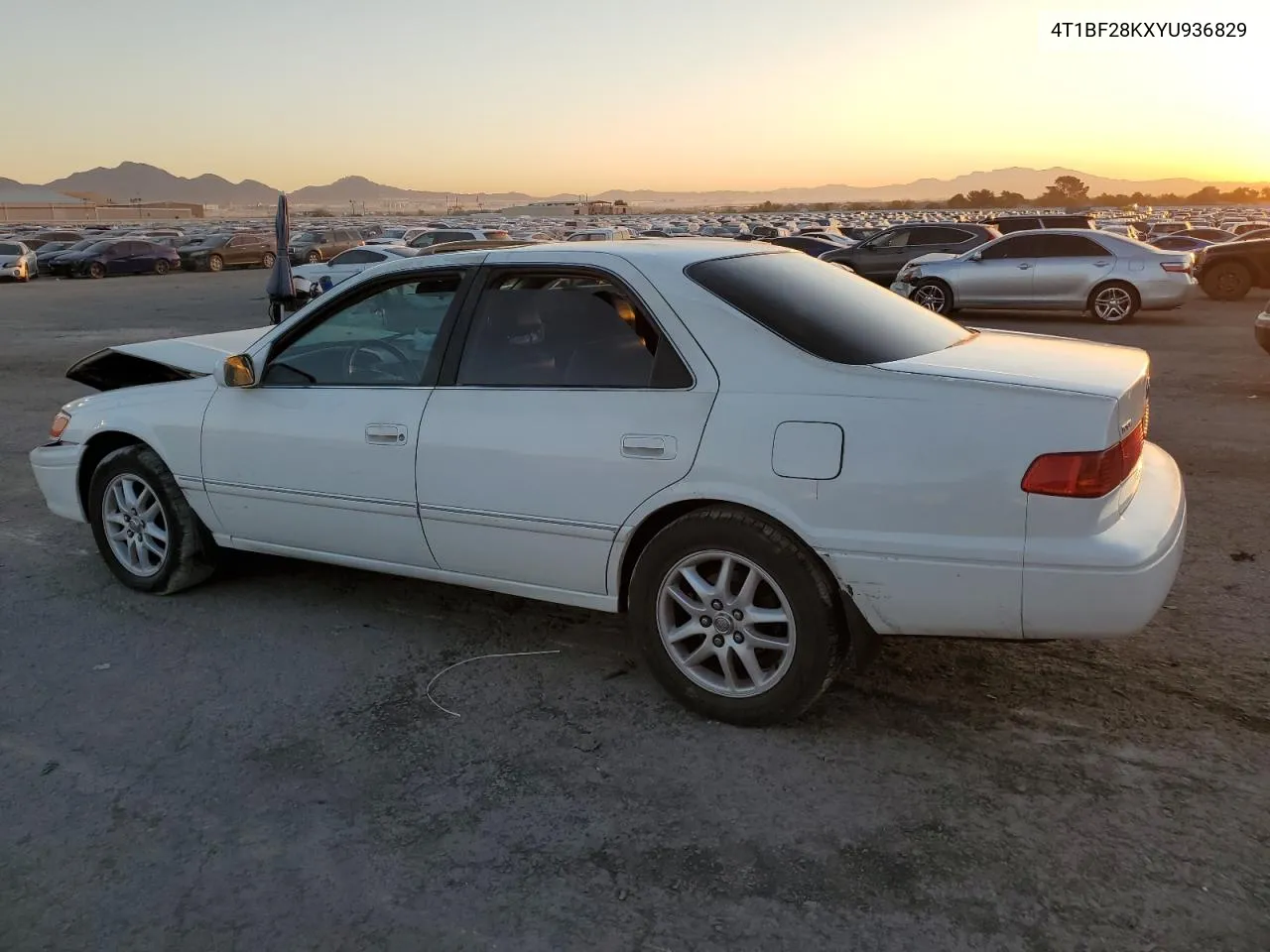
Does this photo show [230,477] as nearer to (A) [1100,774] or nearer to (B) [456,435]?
(B) [456,435]

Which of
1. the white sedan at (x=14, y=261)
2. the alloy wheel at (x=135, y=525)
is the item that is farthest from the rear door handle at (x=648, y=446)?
the white sedan at (x=14, y=261)

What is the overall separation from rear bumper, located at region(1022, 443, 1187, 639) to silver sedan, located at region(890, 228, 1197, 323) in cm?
1396

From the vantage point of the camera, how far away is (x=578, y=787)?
124 inches

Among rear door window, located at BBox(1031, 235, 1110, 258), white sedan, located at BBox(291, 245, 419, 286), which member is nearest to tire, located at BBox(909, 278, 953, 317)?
rear door window, located at BBox(1031, 235, 1110, 258)

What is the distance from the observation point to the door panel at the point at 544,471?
3451 millimetres

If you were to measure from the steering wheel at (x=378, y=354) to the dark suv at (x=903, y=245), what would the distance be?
17892mm

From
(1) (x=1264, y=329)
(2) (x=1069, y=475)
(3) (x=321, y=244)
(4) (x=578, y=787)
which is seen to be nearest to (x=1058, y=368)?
(2) (x=1069, y=475)

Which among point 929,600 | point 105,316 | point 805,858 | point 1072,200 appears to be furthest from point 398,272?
point 1072,200

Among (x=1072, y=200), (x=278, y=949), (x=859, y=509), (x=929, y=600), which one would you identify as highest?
(x=1072, y=200)

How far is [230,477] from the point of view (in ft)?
14.7

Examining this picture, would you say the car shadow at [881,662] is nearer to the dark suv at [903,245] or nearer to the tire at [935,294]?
the tire at [935,294]

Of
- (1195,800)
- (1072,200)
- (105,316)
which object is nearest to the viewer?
(1195,800)

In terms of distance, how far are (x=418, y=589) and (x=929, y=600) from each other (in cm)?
265

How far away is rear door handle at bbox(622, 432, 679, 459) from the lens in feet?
11.2
